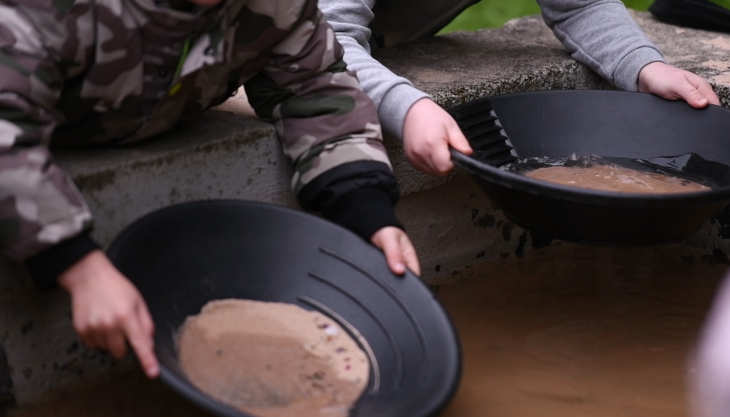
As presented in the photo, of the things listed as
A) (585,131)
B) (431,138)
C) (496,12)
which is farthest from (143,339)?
(496,12)

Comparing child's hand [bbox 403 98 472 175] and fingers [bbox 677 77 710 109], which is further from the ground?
fingers [bbox 677 77 710 109]

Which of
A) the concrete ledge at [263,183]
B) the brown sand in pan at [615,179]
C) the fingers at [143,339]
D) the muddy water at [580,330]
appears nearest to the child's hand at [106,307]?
the fingers at [143,339]

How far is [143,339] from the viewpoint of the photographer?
3.14 ft

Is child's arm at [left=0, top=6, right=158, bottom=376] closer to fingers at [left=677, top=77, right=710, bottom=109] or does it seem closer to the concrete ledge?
the concrete ledge

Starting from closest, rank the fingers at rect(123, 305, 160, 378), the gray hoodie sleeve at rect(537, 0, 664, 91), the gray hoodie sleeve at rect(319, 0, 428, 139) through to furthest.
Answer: the fingers at rect(123, 305, 160, 378) < the gray hoodie sleeve at rect(319, 0, 428, 139) < the gray hoodie sleeve at rect(537, 0, 664, 91)

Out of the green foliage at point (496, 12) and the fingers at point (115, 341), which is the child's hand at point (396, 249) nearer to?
the fingers at point (115, 341)

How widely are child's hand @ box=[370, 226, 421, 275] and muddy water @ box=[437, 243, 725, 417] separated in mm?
256

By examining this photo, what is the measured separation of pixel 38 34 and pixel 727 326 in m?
0.84

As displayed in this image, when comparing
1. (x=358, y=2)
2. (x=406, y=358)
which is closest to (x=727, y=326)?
(x=406, y=358)

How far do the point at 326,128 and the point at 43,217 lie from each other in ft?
1.56

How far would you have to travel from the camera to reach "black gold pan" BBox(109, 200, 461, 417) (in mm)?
1058

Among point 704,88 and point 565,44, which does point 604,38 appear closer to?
point 565,44

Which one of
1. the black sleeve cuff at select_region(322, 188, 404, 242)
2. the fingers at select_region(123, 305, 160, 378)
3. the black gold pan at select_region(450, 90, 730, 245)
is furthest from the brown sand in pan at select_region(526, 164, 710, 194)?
the fingers at select_region(123, 305, 160, 378)

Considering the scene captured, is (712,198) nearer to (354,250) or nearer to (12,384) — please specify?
(354,250)
